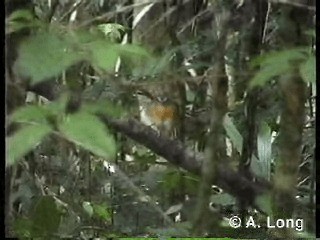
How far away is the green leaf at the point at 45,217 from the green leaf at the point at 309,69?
405 mm

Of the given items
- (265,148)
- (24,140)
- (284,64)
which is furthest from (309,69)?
(24,140)

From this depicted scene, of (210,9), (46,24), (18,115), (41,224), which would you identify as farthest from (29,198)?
(210,9)

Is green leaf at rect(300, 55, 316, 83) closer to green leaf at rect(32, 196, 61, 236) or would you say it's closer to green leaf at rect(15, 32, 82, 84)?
green leaf at rect(15, 32, 82, 84)

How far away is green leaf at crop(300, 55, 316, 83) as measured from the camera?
79cm

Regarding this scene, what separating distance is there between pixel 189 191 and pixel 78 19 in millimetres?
291

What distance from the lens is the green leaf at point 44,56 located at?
2.43 feet

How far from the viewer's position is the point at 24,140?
76 cm

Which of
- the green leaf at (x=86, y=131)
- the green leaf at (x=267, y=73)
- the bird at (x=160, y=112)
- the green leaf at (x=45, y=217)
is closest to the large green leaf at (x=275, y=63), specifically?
the green leaf at (x=267, y=73)

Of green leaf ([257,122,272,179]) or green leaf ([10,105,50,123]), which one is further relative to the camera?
green leaf ([257,122,272,179])

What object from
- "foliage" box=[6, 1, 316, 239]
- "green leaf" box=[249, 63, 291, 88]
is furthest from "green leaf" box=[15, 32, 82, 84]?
"green leaf" box=[249, 63, 291, 88]

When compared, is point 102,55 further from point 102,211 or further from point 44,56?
point 102,211

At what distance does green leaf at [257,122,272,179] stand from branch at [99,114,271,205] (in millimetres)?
20

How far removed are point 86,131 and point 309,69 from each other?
0.99ft

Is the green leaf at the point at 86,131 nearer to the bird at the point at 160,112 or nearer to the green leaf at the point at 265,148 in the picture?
the bird at the point at 160,112
